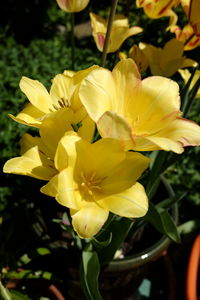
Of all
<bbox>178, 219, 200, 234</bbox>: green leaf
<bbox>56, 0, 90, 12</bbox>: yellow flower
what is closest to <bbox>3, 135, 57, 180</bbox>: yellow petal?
<bbox>56, 0, 90, 12</bbox>: yellow flower

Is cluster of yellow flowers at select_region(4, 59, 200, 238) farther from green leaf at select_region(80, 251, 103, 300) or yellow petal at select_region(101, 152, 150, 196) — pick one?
green leaf at select_region(80, 251, 103, 300)

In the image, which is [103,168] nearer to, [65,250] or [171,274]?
[65,250]

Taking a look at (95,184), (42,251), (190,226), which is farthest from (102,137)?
(190,226)

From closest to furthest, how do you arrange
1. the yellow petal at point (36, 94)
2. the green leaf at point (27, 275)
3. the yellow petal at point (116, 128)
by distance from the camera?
the yellow petal at point (116, 128) < the yellow petal at point (36, 94) < the green leaf at point (27, 275)

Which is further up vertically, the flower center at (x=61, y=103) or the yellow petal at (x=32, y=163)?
the flower center at (x=61, y=103)

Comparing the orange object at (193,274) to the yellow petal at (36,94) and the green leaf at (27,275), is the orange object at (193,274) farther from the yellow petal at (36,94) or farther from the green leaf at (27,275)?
the yellow petal at (36,94)

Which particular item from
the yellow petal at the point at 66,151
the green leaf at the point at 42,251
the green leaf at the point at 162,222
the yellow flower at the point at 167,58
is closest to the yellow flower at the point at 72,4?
the yellow flower at the point at 167,58

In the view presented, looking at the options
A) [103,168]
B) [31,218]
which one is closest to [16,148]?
[31,218]
